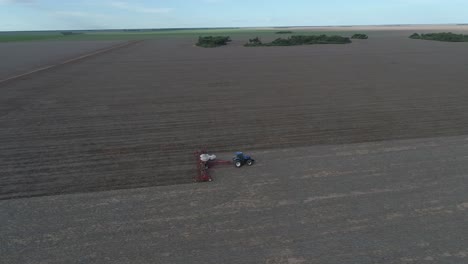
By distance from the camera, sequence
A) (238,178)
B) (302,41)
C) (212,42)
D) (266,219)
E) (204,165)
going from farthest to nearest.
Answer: (302,41)
(212,42)
(204,165)
(238,178)
(266,219)

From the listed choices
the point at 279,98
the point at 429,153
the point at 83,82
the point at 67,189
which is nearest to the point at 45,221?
the point at 67,189

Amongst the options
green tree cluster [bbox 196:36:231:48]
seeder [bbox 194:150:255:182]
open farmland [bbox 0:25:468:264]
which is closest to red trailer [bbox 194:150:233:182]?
seeder [bbox 194:150:255:182]

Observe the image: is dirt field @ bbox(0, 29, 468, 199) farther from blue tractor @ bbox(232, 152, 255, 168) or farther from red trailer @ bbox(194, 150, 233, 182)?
blue tractor @ bbox(232, 152, 255, 168)

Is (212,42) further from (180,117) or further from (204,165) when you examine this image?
(204,165)

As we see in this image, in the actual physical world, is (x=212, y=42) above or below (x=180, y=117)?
above

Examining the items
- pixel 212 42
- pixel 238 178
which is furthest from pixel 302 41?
pixel 238 178

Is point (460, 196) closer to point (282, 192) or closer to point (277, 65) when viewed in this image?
point (282, 192)
